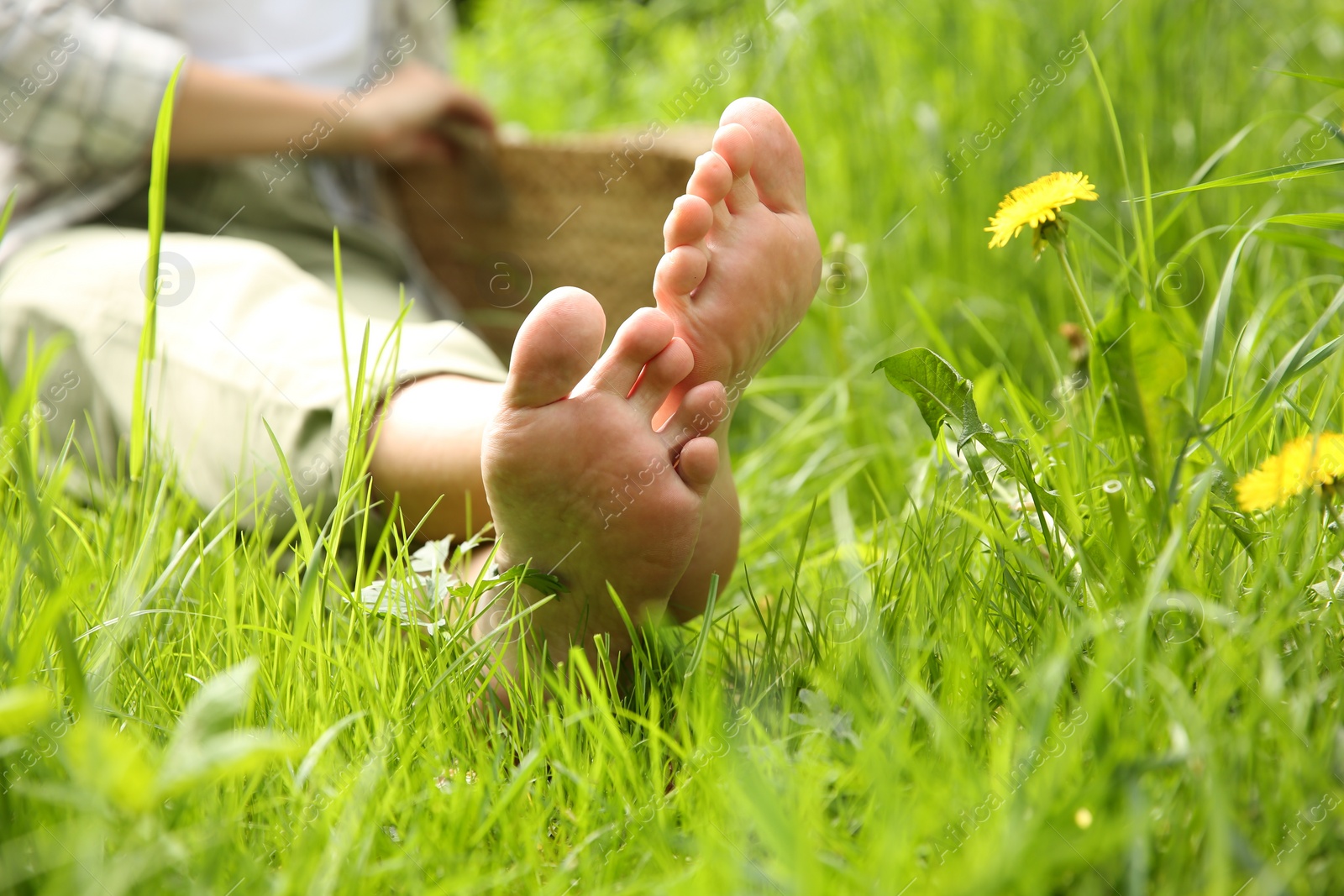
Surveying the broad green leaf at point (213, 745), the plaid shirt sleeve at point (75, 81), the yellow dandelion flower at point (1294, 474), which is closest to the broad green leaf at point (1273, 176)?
the yellow dandelion flower at point (1294, 474)

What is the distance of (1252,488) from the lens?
0.57 m

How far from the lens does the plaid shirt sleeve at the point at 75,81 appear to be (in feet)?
3.85

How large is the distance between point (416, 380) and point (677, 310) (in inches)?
11.8

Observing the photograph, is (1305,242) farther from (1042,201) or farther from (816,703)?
(816,703)

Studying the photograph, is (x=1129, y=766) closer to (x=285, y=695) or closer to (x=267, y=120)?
(x=285, y=695)

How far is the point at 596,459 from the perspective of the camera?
0.65m

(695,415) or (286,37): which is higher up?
(286,37)

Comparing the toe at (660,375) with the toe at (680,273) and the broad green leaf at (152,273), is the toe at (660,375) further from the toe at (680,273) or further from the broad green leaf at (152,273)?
the broad green leaf at (152,273)

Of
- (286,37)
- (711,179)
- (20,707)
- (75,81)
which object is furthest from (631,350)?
(286,37)

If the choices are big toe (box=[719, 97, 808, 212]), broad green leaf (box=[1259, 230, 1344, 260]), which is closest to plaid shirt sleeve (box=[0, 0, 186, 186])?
big toe (box=[719, 97, 808, 212])

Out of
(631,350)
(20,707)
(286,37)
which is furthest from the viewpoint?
(286,37)

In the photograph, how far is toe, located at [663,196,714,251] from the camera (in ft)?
2.25

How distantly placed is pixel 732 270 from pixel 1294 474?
0.38 meters

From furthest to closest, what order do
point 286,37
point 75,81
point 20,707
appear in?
point 286,37 < point 75,81 < point 20,707
